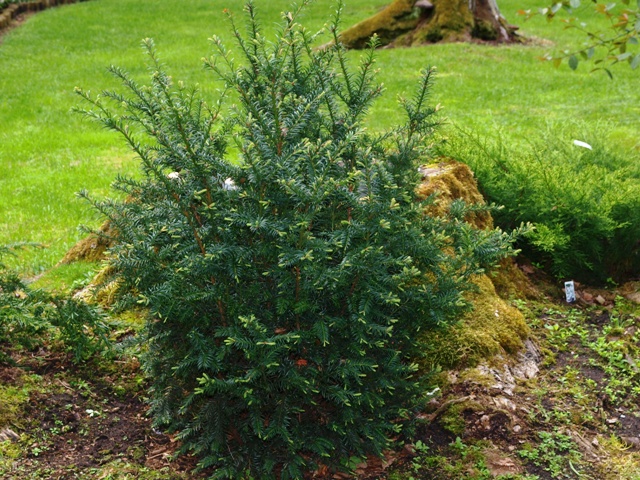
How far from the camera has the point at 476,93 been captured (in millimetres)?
13453

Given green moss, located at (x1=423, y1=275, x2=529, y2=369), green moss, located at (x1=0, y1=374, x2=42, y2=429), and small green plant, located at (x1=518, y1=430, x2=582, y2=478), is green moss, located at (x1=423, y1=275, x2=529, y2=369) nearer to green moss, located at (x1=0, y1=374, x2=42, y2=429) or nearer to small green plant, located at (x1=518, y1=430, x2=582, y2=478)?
small green plant, located at (x1=518, y1=430, x2=582, y2=478)

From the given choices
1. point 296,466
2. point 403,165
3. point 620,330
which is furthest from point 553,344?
point 296,466

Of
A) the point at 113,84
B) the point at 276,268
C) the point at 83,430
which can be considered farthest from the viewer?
the point at 113,84

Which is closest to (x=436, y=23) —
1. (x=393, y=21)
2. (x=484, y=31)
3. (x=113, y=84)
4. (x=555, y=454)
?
(x=393, y=21)

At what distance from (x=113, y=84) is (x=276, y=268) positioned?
42.9ft

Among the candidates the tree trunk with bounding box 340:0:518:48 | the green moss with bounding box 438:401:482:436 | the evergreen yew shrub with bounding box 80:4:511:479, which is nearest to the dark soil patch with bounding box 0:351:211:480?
the evergreen yew shrub with bounding box 80:4:511:479

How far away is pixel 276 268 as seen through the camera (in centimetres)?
318

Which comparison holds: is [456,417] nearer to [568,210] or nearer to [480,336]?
[480,336]

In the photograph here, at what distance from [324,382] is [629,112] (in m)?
10.0

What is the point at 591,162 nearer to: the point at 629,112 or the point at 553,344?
the point at 553,344

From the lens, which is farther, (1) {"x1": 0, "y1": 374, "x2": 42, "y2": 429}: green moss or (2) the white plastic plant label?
(2) the white plastic plant label

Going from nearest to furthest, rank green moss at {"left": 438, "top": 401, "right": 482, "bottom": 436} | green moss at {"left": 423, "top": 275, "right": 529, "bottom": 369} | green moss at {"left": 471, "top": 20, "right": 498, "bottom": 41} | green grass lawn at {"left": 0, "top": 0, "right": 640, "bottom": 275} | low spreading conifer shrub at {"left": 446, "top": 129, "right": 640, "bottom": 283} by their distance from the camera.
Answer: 1. green moss at {"left": 438, "top": 401, "right": 482, "bottom": 436}
2. green moss at {"left": 423, "top": 275, "right": 529, "bottom": 369}
3. low spreading conifer shrub at {"left": 446, "top": 129, "right": 640, "bottom": 283}
4. green grass lawn at {"left": 0, "top": 0, "right": 640, "bottom": 275}
5. green moss at {"left": 471, "top": 20, "right": 498, "bottom": 41}

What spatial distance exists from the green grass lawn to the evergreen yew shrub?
133 cm

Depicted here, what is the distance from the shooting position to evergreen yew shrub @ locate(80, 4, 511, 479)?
10.4ft
